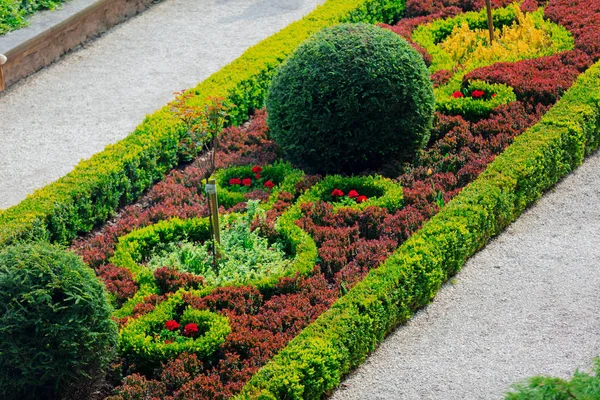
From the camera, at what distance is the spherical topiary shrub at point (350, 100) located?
8930 millimetres

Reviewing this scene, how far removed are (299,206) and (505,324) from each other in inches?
87.1

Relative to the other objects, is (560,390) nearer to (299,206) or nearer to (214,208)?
(214,208)

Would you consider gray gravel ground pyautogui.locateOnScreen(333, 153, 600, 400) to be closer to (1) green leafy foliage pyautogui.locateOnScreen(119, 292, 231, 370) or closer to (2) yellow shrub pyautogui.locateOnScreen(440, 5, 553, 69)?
(1) green leafy foliage pyautogui.locateOnScreen(119, 292, 231, 370)

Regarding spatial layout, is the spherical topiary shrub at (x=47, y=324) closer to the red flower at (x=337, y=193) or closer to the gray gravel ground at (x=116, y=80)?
the red flower at (x=337, y=193)

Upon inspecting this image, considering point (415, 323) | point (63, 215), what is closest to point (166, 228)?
point (63, 215)

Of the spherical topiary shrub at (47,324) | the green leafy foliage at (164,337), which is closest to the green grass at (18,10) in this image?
the green leafy foliage at (164,337)

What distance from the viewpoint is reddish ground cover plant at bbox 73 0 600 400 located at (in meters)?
6.80

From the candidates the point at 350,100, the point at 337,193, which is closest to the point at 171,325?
the point at 337,193

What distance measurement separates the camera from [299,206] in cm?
874

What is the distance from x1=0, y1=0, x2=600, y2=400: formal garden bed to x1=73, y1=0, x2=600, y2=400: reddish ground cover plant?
0.02 metres

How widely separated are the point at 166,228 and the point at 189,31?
5702mm

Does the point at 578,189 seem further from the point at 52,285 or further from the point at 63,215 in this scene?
the point at 52,285

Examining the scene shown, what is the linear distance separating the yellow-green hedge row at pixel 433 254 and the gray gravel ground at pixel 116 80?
3968 mm

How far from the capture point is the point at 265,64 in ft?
37.3
